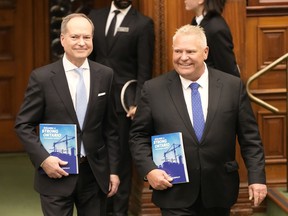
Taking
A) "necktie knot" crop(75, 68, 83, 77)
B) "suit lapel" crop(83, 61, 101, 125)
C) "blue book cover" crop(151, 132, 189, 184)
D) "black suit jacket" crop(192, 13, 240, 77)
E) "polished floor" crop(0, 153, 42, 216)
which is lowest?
"polished floor" crop(0, 153, 42, 216)

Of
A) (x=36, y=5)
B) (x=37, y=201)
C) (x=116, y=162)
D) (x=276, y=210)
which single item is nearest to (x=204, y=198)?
(x=116, y=162)

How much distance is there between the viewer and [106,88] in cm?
477

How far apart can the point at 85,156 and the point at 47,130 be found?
0.29 meters

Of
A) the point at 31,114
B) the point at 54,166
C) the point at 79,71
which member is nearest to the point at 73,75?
the point at 79,71

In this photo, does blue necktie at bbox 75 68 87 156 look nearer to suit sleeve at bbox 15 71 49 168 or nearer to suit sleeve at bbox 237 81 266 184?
suit sleeve at bbox 15 71 49 168

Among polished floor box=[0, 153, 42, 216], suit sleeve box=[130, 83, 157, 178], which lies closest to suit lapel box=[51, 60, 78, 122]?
suit sleeve box=[130, 83, 157, 178]

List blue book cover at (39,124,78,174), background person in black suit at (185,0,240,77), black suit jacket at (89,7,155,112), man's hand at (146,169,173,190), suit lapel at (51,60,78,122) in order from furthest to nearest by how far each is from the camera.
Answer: black suit jacket at (89,7,155,112) → background person in black suit at (185,0,240,77) → suit lapel at (51,60,78,122) → blue book cover at (39,124,78,174) → man's hand at (146,169,173,190)

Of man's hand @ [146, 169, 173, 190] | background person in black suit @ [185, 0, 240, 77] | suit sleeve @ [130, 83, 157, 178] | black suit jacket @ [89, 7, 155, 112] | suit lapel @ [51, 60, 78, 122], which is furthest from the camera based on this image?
black suit jacket @ [89, 7, 155, 112]

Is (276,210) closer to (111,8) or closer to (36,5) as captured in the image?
(111,8)

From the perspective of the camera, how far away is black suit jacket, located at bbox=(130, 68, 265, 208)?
14.3 feet

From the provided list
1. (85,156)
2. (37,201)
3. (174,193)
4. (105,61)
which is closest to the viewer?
(174,193)

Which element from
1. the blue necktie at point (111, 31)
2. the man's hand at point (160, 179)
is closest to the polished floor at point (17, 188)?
the blue necktie at point (111, 31)

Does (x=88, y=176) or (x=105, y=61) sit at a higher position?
(x=105, y=61)

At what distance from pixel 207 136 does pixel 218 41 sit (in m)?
1.42
